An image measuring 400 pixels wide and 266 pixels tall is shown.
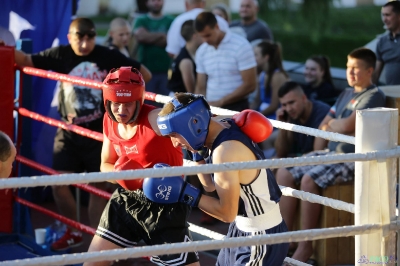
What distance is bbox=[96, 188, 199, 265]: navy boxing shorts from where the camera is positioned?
11.0 ft

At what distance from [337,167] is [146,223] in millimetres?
1774

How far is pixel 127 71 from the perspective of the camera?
350 centimetres

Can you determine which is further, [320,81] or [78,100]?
[320,81]

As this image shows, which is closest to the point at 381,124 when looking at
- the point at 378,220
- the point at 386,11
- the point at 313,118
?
the point at 378,220

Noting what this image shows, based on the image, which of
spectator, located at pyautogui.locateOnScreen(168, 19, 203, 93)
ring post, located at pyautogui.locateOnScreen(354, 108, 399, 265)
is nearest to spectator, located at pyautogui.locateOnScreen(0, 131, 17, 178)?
ring post, located at pyautogui.locateOnScreen(354, 108, 399, 265)

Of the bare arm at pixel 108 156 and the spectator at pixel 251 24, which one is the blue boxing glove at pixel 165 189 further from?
the spectator at pixel 251 24

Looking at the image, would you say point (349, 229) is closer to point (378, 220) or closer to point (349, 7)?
point (378, 220)

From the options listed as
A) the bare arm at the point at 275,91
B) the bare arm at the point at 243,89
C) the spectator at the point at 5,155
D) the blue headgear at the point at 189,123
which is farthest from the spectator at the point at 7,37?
the blue headgear at the point at 189,123

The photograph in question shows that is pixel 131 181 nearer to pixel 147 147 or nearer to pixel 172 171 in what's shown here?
pixel 147 147

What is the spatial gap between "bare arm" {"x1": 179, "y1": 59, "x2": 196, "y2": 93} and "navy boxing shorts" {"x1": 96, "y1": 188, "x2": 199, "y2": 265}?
9.95 ft

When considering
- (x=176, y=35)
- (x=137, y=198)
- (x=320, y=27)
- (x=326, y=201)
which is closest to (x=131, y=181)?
(x=137, y=198)

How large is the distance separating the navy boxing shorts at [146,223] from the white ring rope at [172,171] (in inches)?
40.2

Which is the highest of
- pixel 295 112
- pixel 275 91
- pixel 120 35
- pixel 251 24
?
pixel 251 24

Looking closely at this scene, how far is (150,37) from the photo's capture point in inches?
294
